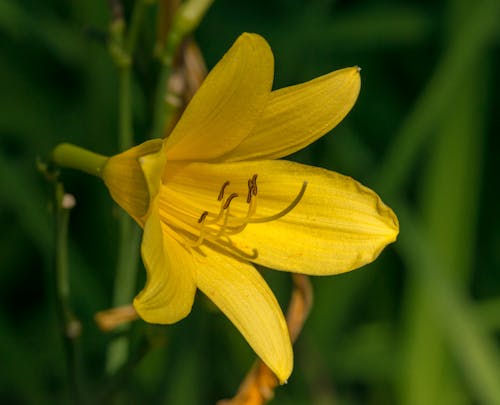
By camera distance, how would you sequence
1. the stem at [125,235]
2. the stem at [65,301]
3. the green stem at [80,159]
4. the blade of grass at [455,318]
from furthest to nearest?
the blade of grass at [455,318] < the stem at [125,235] < the stem at [65,301] < the green stem at [80,159]

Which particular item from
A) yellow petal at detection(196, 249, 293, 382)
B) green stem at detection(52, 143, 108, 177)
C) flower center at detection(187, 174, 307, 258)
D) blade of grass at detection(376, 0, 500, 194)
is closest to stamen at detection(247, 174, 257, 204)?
flower center at detection(187, 174, 307, 258)

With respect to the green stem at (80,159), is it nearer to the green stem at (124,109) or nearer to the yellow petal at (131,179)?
the yellow petal at (131,179)

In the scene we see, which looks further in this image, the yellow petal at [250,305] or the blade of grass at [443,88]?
the blade of grass at [443,88]

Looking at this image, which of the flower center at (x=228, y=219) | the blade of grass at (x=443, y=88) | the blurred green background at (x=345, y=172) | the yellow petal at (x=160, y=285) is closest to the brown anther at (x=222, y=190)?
the flower center at (x=228, y=219)

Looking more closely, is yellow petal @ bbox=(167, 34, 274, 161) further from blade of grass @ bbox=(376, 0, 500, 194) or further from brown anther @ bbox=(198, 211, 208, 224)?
blade of grass @ bbox=(376, 0, 500, 194)

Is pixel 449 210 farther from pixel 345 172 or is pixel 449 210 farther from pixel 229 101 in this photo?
pixel 229 101

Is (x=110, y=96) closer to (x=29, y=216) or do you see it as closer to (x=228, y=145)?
(x=29, y=216)

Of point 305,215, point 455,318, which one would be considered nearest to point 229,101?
point 305,215

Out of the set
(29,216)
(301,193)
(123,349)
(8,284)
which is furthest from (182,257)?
(8,284)
